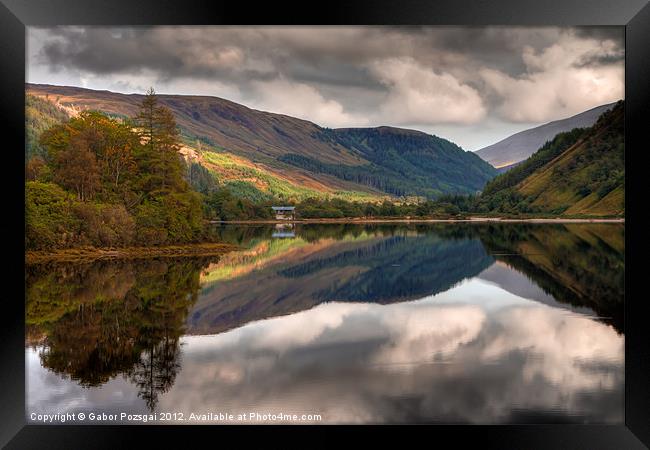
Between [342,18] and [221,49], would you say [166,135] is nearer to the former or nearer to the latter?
[342,18]

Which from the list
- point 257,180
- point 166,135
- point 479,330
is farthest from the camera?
point 257,180

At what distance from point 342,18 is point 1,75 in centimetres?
280

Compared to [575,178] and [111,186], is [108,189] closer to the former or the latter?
[111,186]

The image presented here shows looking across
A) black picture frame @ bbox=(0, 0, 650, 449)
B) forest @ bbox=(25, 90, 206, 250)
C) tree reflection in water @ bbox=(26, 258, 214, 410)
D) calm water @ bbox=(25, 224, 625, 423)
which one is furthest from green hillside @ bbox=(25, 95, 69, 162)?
black picture frame @ bbox=(0, 0, 650, 449)

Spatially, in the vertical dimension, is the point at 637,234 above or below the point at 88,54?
below

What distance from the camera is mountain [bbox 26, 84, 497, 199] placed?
95.2 metres

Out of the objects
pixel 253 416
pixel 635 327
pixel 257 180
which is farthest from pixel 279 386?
pixel 257 180

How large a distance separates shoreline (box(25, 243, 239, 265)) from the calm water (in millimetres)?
1118

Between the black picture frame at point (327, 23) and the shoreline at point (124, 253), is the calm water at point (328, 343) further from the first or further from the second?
the black picture frame at point (327, 23)

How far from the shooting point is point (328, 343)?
394 inches

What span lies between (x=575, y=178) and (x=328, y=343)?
61.3 m

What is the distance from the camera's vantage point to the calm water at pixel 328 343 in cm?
710

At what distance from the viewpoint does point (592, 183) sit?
60.9 meters

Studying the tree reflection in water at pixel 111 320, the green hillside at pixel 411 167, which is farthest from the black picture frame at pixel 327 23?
the green hillside at pixel 411 167
